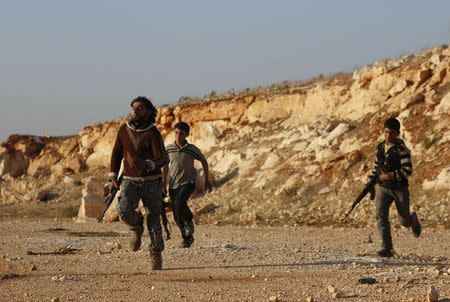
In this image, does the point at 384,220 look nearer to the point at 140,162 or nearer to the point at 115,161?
the point at 140,162

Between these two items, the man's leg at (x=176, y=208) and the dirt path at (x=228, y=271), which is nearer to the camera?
the dirt path at (x=228, y=271)

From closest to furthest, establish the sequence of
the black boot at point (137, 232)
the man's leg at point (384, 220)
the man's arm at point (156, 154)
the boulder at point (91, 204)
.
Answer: the man's arm at point (156, 154) → the black boot at point (137, 232) → the man's leg at point (384, 220) → the boulder at point (91, 204)

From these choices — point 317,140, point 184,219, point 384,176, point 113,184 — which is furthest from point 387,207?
point 317,140

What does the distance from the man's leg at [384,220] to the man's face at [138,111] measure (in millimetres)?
3416

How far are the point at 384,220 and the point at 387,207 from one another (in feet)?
0.57

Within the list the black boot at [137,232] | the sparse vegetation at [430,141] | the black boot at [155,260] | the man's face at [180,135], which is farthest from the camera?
the sparse vegetation at [430,141]

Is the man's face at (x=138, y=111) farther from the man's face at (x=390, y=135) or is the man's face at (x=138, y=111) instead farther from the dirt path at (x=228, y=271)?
the man's face at (x=390, y=135)

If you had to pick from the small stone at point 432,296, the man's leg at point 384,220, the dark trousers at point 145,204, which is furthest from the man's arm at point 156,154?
the small stone at point 432,296

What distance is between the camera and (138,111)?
9523mm

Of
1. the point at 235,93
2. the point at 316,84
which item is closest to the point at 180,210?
the point at 316,84

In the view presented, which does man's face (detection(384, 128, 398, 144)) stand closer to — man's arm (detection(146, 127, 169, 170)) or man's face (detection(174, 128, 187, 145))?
man's face (detection(174, 128, 187, 145))

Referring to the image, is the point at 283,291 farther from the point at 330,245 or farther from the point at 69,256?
the point at 330,245

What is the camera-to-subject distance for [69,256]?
11.0 meters

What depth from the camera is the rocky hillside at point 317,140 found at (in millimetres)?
19531
